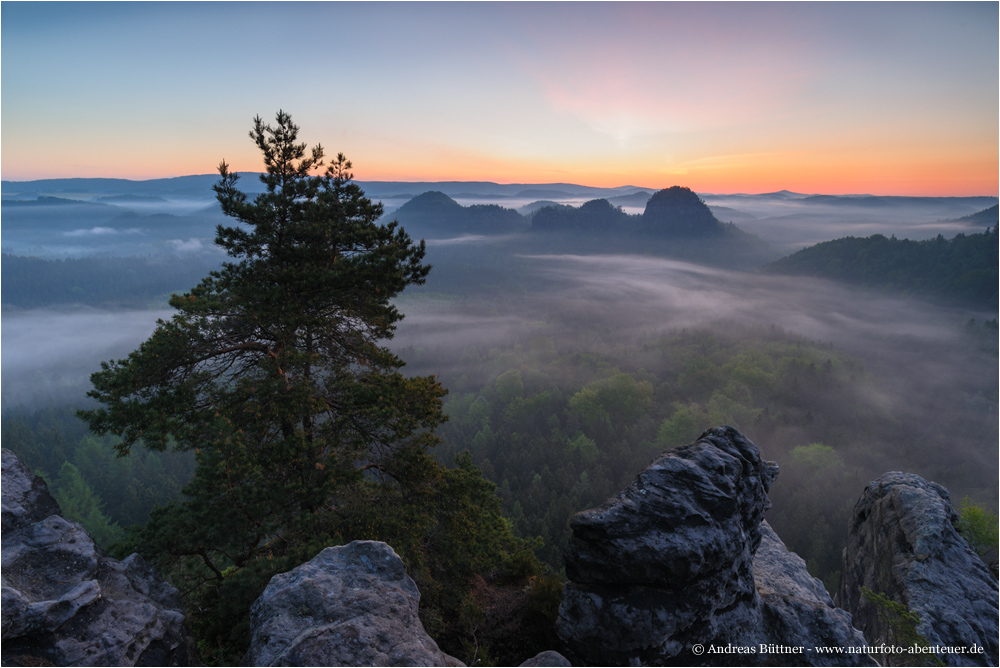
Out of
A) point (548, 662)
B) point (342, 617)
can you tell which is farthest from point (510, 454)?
point (342, 617)

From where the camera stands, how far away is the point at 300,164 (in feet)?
51.8

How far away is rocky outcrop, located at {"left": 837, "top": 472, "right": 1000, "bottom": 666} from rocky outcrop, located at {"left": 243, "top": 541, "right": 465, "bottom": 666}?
59.1ft

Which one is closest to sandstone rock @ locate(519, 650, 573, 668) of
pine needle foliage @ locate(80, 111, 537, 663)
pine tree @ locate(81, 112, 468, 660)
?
pine needle foliage @ locate(80, 111, 537, 663)

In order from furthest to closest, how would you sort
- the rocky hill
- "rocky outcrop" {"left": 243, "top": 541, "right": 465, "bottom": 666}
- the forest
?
the forest < the rocky hill < "rocky outcrop" {"left": 243, "top": 541, "right": 465, "bottom": 666}

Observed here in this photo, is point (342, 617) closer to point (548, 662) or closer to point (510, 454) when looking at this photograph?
point (548, 662)

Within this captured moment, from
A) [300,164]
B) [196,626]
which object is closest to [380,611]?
[196,626]

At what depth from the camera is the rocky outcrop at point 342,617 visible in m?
8.88

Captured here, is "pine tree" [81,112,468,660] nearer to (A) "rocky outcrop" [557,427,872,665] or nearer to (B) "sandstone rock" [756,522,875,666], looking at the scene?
(A) "rocky outcrop" [557,427,872,665]

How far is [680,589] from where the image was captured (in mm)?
13695

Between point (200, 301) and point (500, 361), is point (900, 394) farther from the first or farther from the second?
point (200, 301)

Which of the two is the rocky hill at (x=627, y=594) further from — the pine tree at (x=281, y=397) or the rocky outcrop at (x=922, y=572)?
the pine tree at (x=281, y=397)

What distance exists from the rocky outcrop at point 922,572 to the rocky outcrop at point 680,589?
229 inches

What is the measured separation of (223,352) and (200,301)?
1785mm

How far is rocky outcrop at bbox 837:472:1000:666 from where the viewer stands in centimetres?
1662
